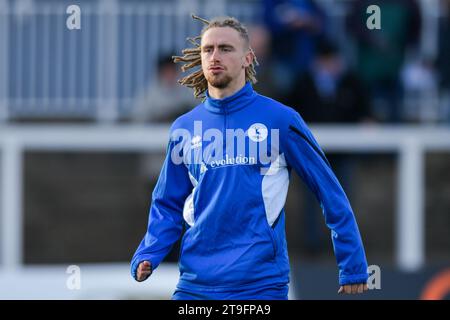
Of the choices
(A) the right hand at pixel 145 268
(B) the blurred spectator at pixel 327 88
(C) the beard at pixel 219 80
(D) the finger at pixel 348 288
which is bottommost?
(D) the finger at pixel 348 288

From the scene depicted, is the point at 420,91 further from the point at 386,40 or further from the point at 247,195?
the point at 247,195

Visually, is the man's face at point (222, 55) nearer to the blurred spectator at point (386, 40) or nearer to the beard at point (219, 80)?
the beard at point (219, 80)

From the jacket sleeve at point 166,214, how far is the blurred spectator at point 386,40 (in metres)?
6.67

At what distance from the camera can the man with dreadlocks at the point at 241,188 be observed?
6301 millimetres

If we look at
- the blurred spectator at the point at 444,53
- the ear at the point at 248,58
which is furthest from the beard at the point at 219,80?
the blurred spectator at the point at 444,53

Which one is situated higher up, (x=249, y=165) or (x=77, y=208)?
(x=249, y=165)

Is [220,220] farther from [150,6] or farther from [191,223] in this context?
[150,6]

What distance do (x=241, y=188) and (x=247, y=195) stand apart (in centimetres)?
5
